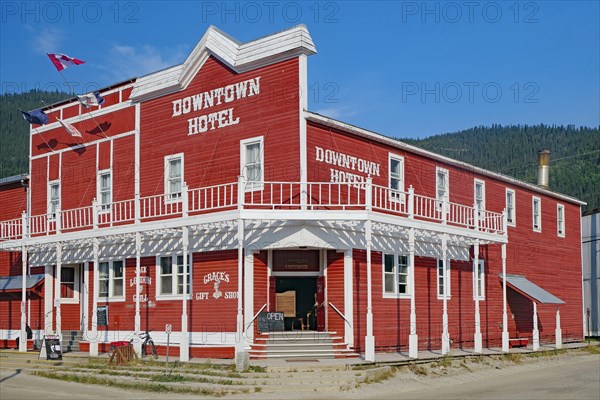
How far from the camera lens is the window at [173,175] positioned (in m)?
28.3

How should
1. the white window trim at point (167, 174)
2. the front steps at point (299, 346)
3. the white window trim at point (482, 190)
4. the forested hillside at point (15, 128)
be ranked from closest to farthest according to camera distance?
the front steps at point (299, 346)
the white window trim at point (167, 174)
the white window trim at point (482, 190)
the forested hillside at point (15, 128)

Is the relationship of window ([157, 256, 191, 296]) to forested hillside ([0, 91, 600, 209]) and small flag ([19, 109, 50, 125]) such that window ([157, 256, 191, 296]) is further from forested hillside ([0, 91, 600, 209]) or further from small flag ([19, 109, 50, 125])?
forested hillside ([0, 91, 600, 209])

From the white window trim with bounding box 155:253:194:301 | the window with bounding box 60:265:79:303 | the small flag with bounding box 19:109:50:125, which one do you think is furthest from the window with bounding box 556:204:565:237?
the small flag with bounding box 19:109:50:125

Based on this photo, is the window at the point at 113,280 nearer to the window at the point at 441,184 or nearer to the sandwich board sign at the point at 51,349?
the sandwich board sign at the point at 51,349

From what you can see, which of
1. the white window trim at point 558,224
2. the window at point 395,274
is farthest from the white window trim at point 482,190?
the white window trim at point 558,224

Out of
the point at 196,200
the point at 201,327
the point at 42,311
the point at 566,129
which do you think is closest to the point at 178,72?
the point at 196,200

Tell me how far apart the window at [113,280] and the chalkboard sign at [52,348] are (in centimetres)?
331

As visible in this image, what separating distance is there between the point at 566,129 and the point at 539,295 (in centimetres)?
11268

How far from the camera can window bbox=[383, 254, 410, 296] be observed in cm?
2736

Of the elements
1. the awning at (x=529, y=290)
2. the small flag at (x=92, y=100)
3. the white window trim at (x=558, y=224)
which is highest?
the small flag at (x=92, y=100)

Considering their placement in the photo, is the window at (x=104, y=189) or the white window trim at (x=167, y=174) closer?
the white window trim at (x=167, y=174)

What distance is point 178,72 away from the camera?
2858 cm

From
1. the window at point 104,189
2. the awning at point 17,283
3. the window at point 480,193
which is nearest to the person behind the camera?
the window at point 104,189

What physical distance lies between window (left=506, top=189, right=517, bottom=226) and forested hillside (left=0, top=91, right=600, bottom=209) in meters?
68.8
